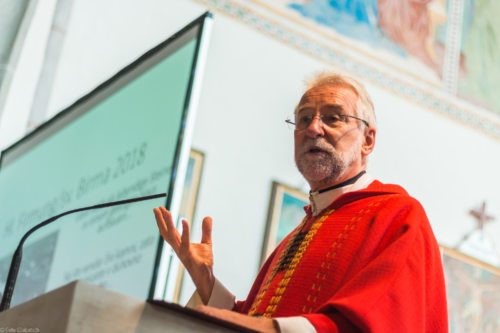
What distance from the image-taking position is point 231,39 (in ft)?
29.0

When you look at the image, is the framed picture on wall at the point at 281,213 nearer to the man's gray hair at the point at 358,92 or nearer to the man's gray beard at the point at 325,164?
the man's gray hair at the point at 358,92

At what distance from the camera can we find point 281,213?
330 inches

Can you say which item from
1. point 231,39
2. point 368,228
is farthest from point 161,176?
point 231,39

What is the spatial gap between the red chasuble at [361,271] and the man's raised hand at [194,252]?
21 cm

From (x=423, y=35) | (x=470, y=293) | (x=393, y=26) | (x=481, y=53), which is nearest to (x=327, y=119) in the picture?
(x=470, y=293)

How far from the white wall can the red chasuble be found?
13.4 feet

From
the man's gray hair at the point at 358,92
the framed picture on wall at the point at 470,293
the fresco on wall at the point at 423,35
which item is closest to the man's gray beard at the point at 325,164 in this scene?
the man's gray hair at the point at 358,92

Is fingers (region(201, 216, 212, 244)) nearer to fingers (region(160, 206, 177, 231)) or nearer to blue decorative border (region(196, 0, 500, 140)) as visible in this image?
fingers (region(160, 206, 177, 231))

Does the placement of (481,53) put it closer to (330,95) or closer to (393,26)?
(393,26)

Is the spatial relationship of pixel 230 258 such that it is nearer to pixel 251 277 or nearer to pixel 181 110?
pixel 251 277

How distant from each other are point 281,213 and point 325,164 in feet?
15.3

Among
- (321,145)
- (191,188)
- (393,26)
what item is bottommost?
(321,145)

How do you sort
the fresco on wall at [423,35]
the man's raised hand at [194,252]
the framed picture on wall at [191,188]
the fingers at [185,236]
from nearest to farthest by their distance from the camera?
1. the fingers at [185,236]
2. the man's raised hand at [194,252]
3. the framed picture on wall at [191,188]
4. the fresco on wall at [423,35]

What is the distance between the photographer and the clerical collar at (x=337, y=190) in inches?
150
